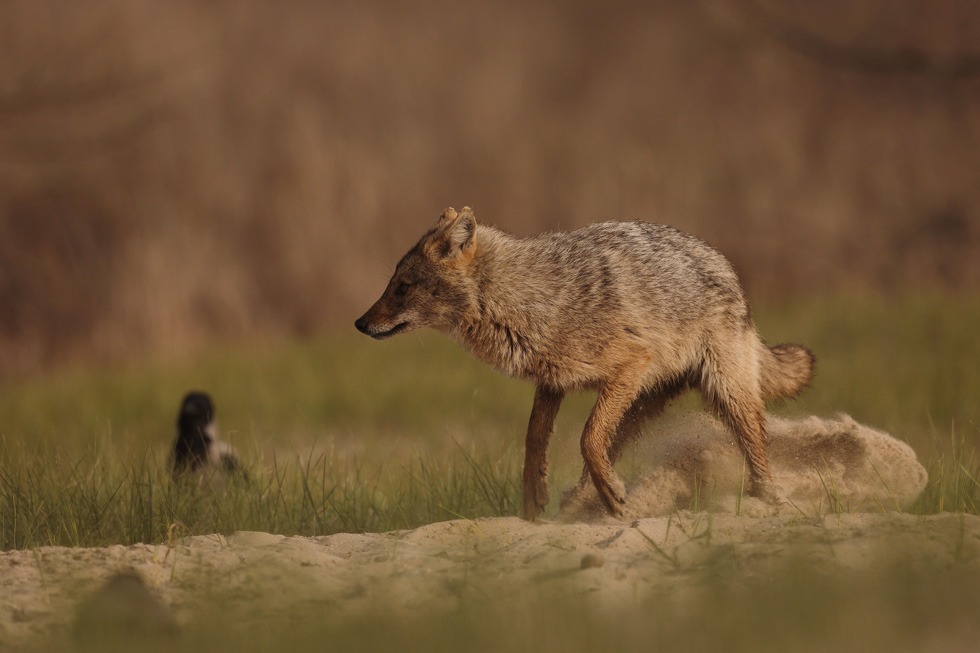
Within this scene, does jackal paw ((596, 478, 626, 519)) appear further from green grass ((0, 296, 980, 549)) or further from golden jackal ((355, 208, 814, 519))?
green grass ((0, 296, 980, 549))

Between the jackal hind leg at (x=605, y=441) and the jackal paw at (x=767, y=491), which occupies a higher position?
the jackal hind leg at (x=605, y=441)

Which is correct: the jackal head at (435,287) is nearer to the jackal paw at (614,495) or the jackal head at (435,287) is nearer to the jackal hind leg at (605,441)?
the jackal hind leg at (605,441)

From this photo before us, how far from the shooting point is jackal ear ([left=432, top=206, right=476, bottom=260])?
6.06m

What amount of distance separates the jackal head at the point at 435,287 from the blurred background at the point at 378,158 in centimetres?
996

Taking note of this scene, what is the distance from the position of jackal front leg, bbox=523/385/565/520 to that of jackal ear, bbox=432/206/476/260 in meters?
0.89

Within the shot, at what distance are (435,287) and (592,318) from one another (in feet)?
2.90

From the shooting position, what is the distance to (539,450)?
6.23 meters

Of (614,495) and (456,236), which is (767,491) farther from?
(456,236)

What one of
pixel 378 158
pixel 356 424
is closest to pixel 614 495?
pixel 356 424

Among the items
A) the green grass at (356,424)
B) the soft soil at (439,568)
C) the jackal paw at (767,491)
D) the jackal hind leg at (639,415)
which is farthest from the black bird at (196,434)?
the jackal paw at (767,491)

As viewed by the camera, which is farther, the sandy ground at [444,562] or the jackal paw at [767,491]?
the jackal paw at [767,491]

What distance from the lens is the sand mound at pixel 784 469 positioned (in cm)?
612

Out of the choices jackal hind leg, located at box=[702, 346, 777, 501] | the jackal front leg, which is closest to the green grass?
the jackal front leg

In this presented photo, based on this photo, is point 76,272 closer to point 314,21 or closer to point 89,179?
point 89,179
